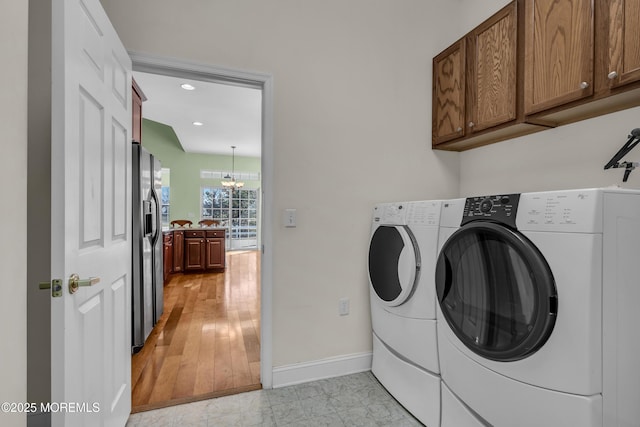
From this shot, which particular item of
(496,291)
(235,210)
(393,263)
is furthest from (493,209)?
(235,210)

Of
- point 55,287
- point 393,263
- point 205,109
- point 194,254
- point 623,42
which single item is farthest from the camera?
point 194,254

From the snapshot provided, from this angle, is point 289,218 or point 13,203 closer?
point 13,203

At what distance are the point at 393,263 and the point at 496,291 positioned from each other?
669mm

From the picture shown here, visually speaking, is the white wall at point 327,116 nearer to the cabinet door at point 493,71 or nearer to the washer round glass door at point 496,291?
the cabinet door at point 493,71

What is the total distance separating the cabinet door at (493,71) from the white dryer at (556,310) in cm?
88

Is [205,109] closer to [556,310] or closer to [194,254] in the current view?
[194,254]

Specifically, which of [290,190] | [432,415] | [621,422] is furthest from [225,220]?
[621,422]

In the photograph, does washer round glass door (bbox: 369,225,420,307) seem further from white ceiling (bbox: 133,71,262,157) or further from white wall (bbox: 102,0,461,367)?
white ceiling (bbox: 133,71,262,157)

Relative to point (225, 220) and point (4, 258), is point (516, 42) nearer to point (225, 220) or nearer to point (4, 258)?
point (4, 258)

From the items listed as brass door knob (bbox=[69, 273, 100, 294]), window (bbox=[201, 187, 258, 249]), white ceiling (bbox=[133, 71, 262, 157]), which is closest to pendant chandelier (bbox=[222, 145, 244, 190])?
window (bbox=[201, 187, 258, 249])

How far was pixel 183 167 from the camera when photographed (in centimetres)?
821

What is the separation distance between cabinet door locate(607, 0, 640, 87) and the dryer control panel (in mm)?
746

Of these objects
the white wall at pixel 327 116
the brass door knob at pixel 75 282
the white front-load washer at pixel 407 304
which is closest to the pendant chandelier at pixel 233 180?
the white wall at pixel 327 116

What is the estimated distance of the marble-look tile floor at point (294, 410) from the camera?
5.33 ft
